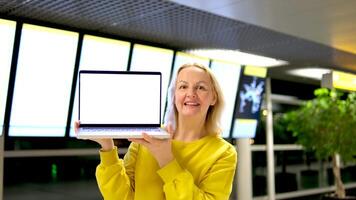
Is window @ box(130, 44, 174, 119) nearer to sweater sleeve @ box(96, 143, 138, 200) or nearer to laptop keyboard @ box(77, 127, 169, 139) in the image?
sweater sleeve @ box(96, 143, 138, 200)

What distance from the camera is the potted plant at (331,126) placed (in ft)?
21.9

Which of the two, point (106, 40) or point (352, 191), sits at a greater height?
point (106, 40)

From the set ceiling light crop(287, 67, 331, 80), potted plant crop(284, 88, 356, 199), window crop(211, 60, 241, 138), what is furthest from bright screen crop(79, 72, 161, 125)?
ceiling light crop(287, 67, 331, 80)

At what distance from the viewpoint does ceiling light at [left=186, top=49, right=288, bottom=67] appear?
5852mm

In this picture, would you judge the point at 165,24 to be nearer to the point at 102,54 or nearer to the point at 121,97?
the point at 102,54

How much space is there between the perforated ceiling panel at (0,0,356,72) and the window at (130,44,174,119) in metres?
0.12

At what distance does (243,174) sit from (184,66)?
585cm

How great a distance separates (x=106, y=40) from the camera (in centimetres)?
482

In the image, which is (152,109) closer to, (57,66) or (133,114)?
(133,114)

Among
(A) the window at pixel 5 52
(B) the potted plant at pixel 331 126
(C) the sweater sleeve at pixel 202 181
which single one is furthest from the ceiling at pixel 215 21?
(C) the sweater sleeve at pixel 202 181

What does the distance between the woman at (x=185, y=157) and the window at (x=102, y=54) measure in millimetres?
3264

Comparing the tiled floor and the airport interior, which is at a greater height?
the airport interior

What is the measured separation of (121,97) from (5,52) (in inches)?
126

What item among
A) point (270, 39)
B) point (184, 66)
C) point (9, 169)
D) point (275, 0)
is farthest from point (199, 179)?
point (9, 169)
